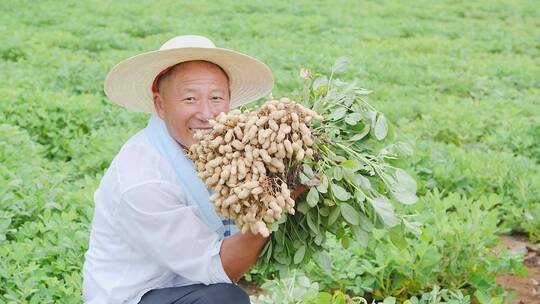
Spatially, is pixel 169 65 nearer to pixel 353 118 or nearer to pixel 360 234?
pixel 353 118

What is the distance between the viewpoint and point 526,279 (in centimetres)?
372

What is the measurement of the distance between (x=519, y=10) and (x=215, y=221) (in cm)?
1314

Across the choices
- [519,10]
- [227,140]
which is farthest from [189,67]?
[519,10]

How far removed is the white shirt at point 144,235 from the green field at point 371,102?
52 centimetres

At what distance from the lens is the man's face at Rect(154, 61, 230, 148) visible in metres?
2.29

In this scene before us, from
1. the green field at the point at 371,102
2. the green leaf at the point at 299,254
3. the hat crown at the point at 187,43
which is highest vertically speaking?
the hat crown at the point at 187,43

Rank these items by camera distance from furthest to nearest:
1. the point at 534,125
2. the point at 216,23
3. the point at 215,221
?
1. the point at 216,23
2. the point at 534,125
3. the point at 215,221

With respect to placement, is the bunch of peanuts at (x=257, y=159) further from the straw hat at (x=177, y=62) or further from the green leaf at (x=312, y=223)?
the straw hat at (x=177, y=62)

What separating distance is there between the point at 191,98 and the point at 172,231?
1.40ft

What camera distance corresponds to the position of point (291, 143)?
1.96 m

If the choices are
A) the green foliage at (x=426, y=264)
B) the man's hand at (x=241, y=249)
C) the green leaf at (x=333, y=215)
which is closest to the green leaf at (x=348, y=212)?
the green leaf at (x=333, y=215)

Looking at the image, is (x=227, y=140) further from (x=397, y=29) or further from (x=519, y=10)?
(x=519, y=10)

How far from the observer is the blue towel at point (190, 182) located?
221 cm

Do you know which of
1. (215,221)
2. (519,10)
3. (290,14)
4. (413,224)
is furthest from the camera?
(519,10)
